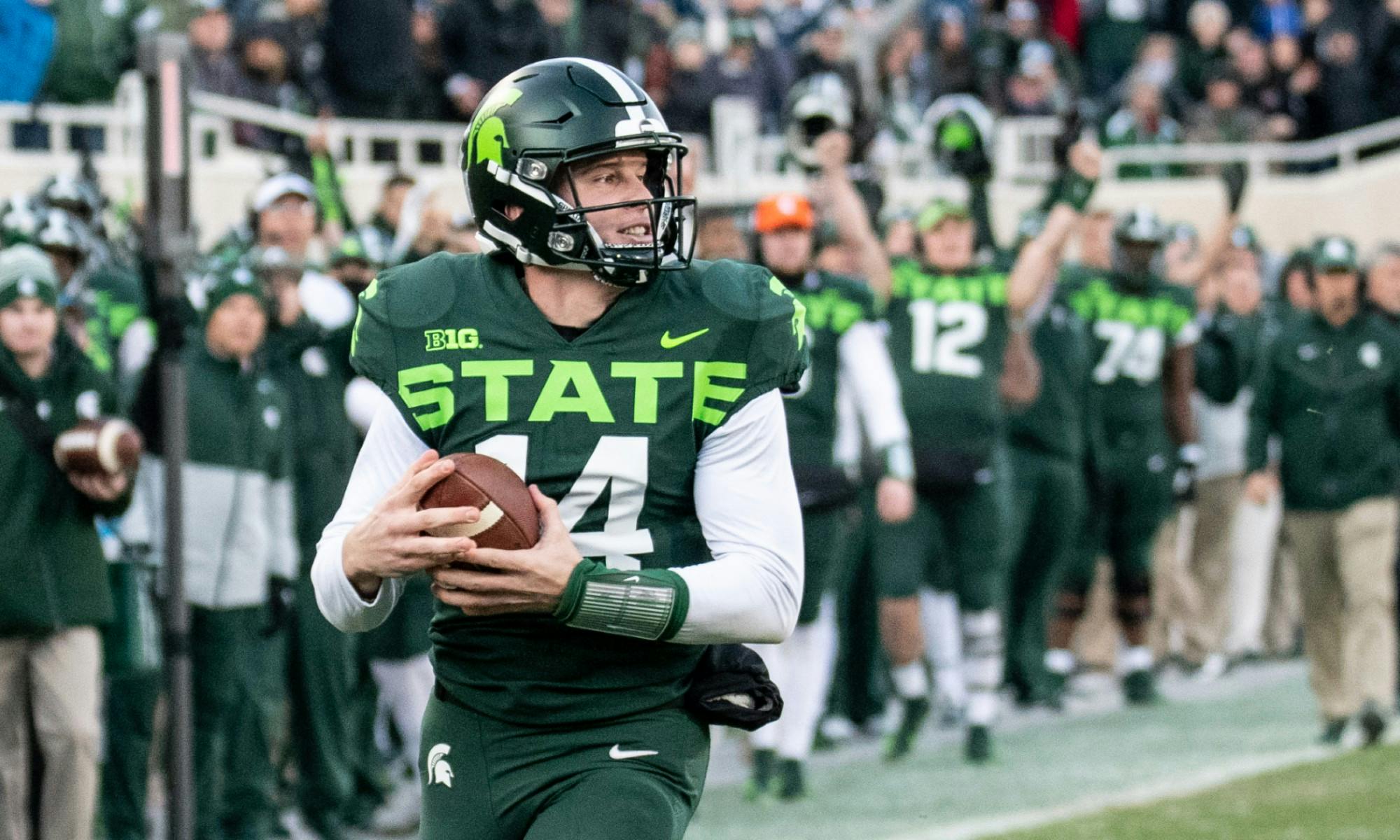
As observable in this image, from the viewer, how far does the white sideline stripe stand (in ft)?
28.0

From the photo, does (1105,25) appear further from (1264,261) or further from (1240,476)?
(1240,476)

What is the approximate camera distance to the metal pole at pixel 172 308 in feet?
23.9

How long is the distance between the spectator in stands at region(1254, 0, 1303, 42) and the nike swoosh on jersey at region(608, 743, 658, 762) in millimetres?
16067

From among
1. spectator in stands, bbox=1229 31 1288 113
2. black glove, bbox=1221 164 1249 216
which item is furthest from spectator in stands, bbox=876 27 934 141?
black glove, bbox=1221 164 1249 216

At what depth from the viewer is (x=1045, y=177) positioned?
696 inches

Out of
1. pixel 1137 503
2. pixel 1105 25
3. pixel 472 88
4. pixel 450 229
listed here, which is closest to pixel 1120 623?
pixel 1137 503

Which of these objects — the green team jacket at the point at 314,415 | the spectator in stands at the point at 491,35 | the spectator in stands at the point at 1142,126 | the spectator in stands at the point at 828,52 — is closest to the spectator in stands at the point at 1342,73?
the spectator in stands at the point at 1142,126

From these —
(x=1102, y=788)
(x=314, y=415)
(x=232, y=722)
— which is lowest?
(x=1102, y=788)

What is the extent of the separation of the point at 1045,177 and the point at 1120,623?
20.1 feet

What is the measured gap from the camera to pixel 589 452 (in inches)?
157

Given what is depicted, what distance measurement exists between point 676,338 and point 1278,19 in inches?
633

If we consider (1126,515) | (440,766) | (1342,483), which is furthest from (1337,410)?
(440,766)

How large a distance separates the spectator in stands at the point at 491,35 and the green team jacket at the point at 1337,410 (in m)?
5.68

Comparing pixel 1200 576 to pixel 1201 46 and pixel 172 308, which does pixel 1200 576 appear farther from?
pixel 172 308
